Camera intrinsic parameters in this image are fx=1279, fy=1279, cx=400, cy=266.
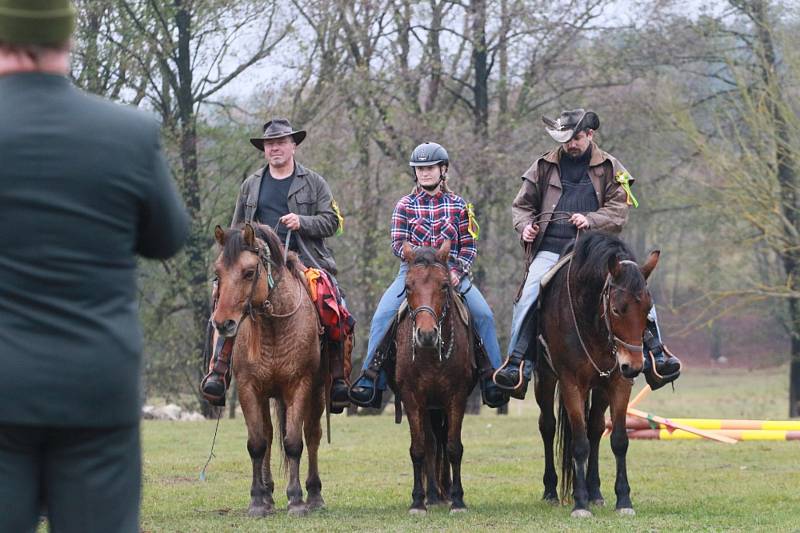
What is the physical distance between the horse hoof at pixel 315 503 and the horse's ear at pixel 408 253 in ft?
7.46

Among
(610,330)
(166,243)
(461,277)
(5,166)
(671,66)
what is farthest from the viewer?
(671,66)

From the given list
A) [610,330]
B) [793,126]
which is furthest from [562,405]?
[793,126]

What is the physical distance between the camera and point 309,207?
10992mm

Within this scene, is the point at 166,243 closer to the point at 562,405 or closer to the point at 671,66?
the point at 562,405

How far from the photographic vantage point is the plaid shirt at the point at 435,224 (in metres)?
10.6

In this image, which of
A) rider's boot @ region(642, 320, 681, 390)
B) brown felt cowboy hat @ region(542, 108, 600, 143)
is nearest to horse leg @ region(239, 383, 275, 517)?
rider's boot @ region(642, 320, 681, 390)

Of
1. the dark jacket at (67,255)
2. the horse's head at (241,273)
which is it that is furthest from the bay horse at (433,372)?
the dark jacket at (67,255)

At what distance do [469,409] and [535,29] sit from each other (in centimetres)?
929

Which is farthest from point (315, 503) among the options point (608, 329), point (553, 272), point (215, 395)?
point (608, 329)

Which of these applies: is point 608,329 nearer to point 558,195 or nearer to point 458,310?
point 458,310

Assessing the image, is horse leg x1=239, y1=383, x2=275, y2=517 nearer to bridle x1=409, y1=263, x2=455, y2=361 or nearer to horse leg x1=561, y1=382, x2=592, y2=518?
bridle x1=409, y1=263, x2=455, y2=361

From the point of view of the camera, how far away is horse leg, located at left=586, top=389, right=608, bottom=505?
10.4 m

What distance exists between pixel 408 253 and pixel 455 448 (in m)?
1.66

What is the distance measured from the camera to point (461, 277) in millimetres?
10461
